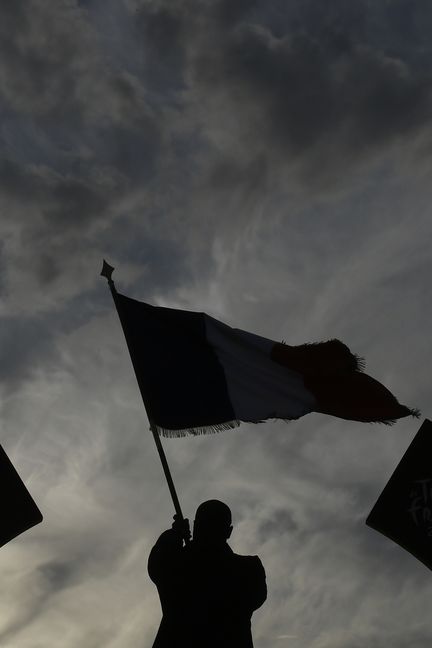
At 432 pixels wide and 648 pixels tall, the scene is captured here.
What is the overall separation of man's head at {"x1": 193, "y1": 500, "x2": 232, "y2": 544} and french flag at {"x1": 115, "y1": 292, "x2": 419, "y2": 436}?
316cm

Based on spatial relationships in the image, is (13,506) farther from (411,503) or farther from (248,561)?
(411,503)

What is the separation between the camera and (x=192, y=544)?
828 centimetres

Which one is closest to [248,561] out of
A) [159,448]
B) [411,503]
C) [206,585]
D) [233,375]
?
[206,585]

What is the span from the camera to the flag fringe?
1109cm

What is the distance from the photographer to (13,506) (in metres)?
9.02

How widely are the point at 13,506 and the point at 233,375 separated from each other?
423 cm

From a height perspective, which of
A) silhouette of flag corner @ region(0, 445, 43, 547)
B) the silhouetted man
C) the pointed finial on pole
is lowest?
the silhouetted man

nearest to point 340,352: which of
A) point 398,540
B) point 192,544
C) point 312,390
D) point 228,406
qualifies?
point 312,390

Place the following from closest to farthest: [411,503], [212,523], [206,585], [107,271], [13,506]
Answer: [206,585] < [212,523] < [13,506] < [411,503] < [107,271]

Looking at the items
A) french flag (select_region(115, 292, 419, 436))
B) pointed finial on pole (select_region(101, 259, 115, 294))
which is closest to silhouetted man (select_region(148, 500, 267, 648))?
french flag (select_region(115, 292, 419, 436))

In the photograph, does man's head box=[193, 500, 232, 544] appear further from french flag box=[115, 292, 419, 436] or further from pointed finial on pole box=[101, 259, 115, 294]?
pointed finial on pole box=[101, 259, 115, 294]

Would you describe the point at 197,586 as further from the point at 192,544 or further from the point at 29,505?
the point at 29,505

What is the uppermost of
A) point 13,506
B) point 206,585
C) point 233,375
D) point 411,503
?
point 233,375

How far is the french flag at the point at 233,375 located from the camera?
1166cm
